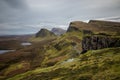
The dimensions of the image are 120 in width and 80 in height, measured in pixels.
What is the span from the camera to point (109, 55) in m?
68.9

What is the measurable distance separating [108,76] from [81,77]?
9.61 meters

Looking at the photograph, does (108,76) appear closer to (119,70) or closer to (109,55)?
(119,70)

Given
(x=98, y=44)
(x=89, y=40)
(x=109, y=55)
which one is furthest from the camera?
(x=89, y=40)

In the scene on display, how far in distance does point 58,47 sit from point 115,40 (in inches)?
3775

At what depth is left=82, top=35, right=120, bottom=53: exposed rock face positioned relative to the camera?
83537 mm

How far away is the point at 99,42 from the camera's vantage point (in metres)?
90.3

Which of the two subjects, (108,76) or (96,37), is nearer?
(108,76)

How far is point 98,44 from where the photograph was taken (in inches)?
3593

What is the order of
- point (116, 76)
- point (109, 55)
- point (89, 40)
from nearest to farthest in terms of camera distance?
point (116, 76) < point (109, 55) < point (89, 40)

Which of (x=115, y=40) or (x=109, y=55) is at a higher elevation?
(x=115, y=40)

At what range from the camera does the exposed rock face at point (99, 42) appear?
8354cm

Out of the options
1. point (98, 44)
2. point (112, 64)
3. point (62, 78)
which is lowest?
point (62, 78)

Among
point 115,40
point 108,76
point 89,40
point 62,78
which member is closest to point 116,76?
point 108,76

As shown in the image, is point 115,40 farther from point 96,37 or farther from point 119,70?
point 119,70
